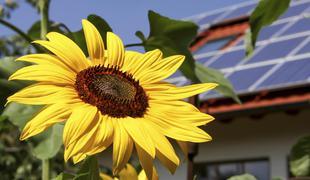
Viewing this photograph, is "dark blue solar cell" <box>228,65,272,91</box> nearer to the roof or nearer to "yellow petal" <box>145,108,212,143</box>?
the roof

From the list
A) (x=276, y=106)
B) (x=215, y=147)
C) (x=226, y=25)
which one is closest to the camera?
(x=276, y=106)

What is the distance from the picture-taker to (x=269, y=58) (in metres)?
6.16

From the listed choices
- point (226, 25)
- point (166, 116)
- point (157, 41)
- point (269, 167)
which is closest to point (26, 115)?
point (157, 41)

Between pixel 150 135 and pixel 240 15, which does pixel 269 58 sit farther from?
pixel 150 135

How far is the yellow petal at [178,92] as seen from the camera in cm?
77

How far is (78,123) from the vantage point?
69 cm

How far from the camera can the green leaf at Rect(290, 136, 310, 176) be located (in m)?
1.28

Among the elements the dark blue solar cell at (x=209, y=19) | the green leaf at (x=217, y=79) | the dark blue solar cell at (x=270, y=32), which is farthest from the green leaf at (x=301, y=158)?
the dark blue solar cell at (x=209, y=19)

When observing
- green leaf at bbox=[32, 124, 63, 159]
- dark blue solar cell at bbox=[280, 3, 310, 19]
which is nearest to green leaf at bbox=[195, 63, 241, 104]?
green leaf at bbox=[32, 124, 63, 159]

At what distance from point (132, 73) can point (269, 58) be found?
5422 millimetres

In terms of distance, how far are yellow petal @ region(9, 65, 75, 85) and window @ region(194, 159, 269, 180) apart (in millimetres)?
5439

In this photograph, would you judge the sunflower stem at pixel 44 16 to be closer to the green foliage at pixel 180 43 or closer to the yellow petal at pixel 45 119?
the green foliage at pixel 180 43

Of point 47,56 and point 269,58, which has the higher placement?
point 269,58

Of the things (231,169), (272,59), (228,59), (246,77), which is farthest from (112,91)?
(228,59)
